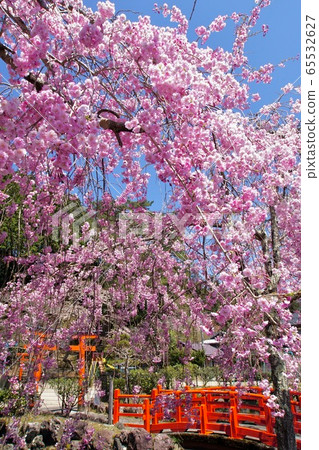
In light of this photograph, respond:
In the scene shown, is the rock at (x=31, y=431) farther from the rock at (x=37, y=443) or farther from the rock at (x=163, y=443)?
the rock at (x=163, y=443)

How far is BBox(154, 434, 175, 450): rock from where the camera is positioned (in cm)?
612

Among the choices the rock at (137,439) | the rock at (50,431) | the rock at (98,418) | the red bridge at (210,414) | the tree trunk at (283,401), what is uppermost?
the tree trunk at (283,401)

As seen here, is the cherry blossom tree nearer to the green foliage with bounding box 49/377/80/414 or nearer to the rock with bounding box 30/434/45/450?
the rock with bounding box 30/434/45/450

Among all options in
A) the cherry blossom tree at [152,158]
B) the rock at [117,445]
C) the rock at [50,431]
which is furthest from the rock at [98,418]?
the cherry blossom tree at [152,158]

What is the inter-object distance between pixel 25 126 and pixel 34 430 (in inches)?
280

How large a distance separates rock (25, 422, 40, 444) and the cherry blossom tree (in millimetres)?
3176

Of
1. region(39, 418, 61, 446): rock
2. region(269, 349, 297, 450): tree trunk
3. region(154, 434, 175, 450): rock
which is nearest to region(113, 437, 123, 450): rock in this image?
region(154, 434, 175, 450): rock

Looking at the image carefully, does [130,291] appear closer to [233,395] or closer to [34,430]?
[233,395]

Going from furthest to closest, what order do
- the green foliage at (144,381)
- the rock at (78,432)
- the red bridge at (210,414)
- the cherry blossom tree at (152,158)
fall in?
1. the green foliage at (144,381)
2. the rock at (78,432)
3. the red bridge at (210,414)
4. the cherry blossom tree at (152,158)

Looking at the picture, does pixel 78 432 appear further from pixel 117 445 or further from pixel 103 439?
pixel 117 445

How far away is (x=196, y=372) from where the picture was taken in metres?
12.4

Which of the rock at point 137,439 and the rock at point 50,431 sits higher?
the rock at point 137,439

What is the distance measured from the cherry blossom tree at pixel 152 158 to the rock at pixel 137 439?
2.19 meters

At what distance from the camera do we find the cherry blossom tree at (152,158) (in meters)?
1.86
